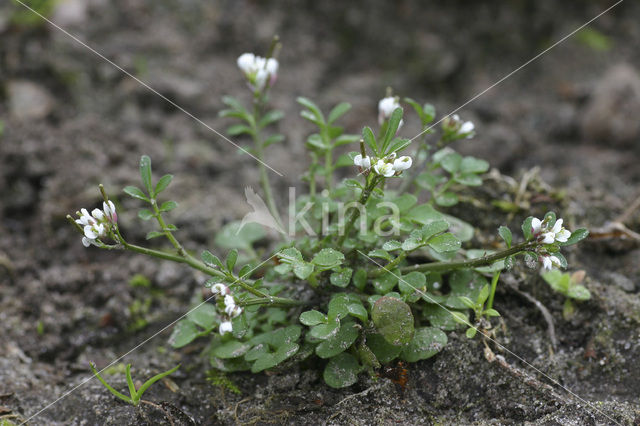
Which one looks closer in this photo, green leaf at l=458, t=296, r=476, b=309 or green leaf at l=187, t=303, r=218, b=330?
green leaf at l=458, t=296, r=476, b=309

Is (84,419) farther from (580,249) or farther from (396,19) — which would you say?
→ (396,19)

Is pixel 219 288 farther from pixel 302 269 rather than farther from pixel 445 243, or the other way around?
pixel 445 243

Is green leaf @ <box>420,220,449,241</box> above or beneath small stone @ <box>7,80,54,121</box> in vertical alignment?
above

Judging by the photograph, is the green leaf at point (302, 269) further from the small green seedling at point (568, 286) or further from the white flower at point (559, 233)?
the small green seedling at point (568, 286)

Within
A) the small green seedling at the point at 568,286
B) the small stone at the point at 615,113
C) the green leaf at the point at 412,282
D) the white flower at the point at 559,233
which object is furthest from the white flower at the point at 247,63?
the small stone at the point at 615,113

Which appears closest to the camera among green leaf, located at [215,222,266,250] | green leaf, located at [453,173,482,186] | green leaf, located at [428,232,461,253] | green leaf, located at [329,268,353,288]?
green leaf, located at [428,232,461,253]

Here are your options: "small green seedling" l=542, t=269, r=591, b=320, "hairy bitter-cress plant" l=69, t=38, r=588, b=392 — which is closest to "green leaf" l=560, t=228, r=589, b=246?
"hairy bitter-cress plant" l=69, t=38, r=588, b=392

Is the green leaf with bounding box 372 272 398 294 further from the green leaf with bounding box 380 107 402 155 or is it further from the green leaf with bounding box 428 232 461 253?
the green leaf with bounding box 380 107 402 155

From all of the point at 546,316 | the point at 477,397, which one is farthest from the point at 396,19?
the point at 477,397
